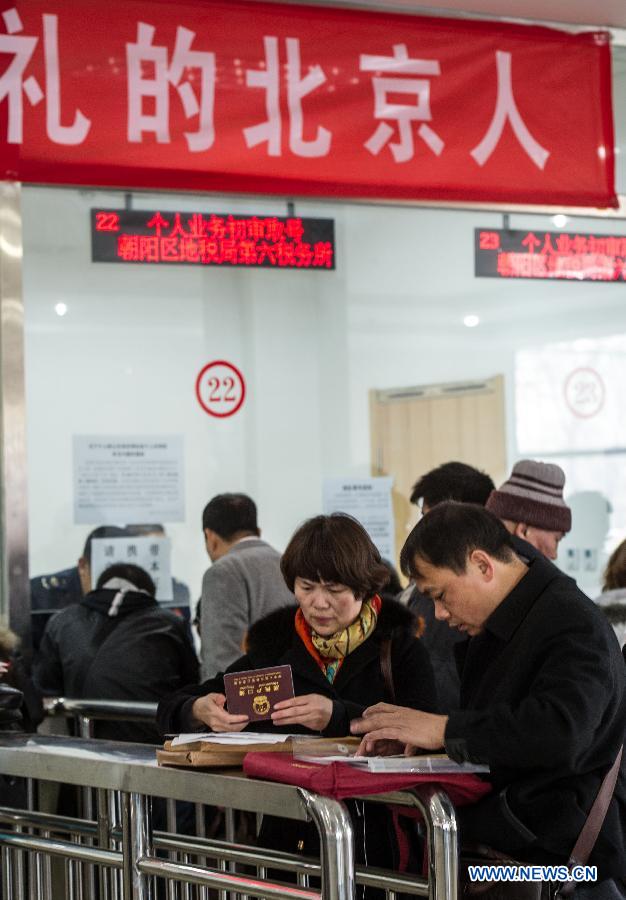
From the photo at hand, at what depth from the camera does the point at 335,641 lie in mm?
3148

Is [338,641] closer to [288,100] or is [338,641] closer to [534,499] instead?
[534,499]

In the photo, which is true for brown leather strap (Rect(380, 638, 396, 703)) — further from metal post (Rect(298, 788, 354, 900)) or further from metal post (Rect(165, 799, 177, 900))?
metal post (Rect(298, 788, 354, 900))

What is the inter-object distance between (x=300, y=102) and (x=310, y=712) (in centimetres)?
272

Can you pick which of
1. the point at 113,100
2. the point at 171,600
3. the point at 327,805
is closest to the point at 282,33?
the point at 113,100

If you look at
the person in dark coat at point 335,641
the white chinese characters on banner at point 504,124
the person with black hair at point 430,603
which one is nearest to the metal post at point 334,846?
the person in dark coat at point 335,641

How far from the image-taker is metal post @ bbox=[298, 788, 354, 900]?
2.26 meters

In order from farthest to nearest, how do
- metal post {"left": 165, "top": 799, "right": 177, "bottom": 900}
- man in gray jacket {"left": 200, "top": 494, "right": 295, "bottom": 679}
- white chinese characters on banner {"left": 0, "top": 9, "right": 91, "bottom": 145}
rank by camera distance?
man in gray jacket {"left": 200, "top": 494, "right": 295, "bottom": 679}, white chinese characters on banner {"left": 0, "top": 9, "right": 91, "bottom": 145}, metal post {"left": 165, "top": 799, "right": 177, "bottom": 900}

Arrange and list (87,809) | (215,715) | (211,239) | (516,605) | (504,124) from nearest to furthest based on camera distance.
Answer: (516,605) < (215,715) < (87,809) < (504,124) < (211,239)

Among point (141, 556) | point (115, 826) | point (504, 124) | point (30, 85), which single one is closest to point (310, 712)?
point (115, 826)

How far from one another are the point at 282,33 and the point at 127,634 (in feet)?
7.63

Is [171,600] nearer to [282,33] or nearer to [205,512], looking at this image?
[205,512]

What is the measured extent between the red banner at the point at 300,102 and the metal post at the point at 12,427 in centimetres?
48

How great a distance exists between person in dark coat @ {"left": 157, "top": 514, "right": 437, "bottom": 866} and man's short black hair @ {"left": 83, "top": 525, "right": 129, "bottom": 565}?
76.4 inches

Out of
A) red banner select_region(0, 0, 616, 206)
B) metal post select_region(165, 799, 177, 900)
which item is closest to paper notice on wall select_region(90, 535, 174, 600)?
red banner select_region(0, 0, 616, 206)
